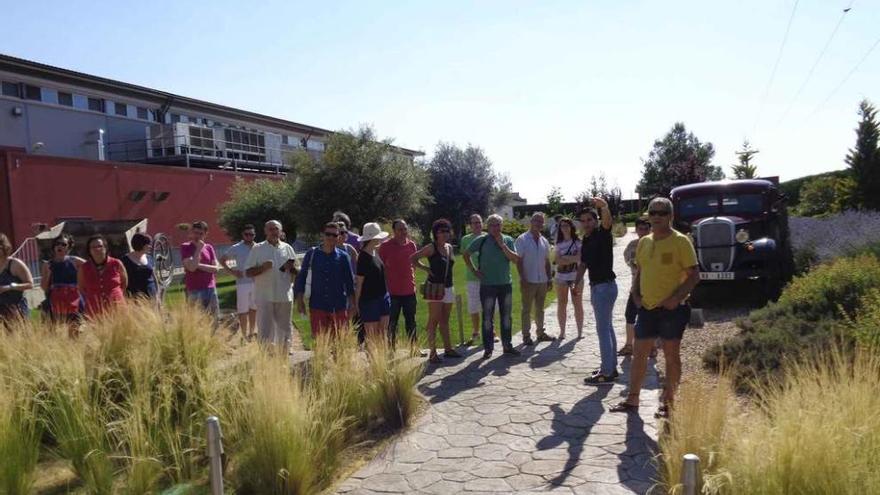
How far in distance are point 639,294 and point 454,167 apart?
3957 centimetres

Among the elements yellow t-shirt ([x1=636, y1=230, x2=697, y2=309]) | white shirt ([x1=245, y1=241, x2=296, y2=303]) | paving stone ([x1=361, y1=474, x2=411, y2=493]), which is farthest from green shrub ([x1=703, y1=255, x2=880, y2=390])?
white shirt ([x1=245, y1=241, x2=296, y2=303])

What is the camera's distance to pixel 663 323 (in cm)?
518

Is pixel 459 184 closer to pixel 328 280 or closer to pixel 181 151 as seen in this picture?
pixel 181 151

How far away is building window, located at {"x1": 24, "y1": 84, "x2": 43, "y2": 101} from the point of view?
27.3m

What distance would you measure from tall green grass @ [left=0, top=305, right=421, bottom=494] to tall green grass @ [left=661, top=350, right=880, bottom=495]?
2.35 meters

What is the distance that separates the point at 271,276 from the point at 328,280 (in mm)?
1137

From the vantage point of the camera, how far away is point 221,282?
2169 centimetres

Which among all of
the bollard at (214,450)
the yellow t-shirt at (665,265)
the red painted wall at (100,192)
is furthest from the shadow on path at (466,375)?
the red painted wall at (100,192)

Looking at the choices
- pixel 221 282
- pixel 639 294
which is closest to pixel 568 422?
pixel 639 294

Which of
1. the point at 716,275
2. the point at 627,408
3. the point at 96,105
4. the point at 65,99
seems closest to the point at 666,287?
the point at 627,408

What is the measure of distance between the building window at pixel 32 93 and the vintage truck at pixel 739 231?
2663 centimetres

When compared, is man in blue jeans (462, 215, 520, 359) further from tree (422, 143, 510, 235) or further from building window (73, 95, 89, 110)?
tree (422, 143, 510, 235)

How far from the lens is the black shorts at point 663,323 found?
16.9 ft

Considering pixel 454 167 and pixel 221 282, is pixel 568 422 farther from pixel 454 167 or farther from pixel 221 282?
pixel 454 167
